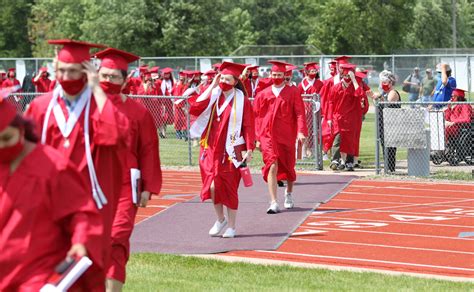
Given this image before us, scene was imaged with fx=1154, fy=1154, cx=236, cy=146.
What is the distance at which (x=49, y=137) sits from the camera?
23.2ft

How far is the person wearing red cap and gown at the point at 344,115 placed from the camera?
21.3 meters

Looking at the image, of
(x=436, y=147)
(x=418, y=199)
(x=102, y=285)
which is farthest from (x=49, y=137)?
(x=436, y=147)

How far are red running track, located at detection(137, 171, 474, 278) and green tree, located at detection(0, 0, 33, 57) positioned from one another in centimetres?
5526

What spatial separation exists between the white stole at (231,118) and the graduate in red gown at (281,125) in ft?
7.33

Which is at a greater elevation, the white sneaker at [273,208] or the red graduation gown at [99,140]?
the red graduation gown at [99,140]

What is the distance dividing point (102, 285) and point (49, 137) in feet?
3.21

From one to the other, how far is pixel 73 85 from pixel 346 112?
14851mm

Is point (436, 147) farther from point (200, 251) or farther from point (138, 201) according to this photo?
point (138, 201)

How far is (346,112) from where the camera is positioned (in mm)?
21453

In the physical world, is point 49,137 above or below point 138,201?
above

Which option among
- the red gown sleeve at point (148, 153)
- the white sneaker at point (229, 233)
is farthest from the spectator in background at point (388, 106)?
the red gown sleeve at point (148, 153)

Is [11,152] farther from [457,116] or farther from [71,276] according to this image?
[457,116]

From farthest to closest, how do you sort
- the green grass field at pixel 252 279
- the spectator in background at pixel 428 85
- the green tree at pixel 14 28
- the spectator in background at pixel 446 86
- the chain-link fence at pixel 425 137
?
the green tree at pixel 14 28, the spectator in background at pixel 428 85, the spectator in background at pixel 446 86, the chain-link fence at pixel 425 137, the green grass field at pixel 252 279

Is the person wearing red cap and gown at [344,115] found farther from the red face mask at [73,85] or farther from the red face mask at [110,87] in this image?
the red face mask at [73,85]
